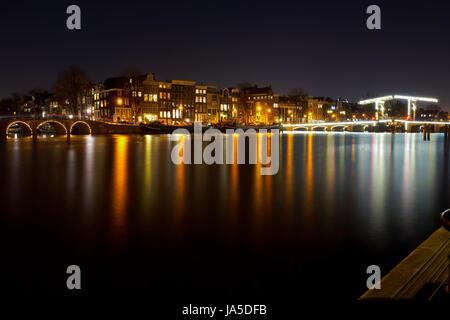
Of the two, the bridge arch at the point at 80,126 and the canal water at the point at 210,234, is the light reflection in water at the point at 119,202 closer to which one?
the canal water at the point at 210,234

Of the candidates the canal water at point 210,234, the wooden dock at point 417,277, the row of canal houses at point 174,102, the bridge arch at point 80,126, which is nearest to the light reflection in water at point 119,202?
the canal water at point 210,234

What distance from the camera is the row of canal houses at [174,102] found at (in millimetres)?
84875

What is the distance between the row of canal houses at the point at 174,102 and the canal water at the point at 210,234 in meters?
66.9

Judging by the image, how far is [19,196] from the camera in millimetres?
12102

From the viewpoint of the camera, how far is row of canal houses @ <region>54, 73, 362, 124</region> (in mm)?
84875

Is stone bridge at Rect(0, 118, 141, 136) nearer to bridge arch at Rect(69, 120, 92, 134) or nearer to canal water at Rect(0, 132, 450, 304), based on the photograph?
bridge arch at Rect(69, 120, 92, 134)

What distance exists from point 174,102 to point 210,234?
84946 millimetres

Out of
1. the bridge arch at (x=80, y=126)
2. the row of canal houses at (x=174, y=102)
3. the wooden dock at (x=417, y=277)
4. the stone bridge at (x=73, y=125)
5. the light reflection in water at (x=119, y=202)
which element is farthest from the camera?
the row of canal houses at (x=174, y=102)

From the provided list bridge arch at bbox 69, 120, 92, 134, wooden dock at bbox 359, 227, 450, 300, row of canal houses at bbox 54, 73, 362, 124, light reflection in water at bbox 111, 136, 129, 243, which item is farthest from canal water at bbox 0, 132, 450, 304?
row of canal houses at bbox 54, 73, 362, 124

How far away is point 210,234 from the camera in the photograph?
25.5 feet

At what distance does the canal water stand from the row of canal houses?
66.9 m

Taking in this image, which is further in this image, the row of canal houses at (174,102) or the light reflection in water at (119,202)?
the row of canal houses at (174,102)

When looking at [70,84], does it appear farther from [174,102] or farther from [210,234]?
[210,234]
